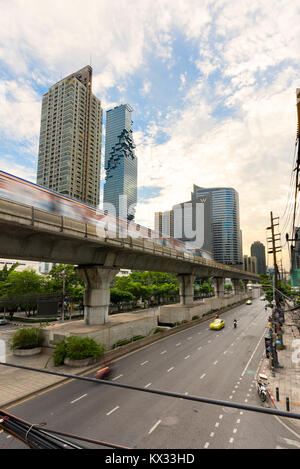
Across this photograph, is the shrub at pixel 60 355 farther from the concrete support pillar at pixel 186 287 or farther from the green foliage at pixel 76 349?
the concrete support pillar at pixel 186 287

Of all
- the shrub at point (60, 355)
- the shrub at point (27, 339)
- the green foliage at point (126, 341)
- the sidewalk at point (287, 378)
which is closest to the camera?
the sidewalk at point (287, 378)

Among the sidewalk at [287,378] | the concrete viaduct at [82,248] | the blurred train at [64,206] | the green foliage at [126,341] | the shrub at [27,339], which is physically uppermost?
the blurred train at [64,206]

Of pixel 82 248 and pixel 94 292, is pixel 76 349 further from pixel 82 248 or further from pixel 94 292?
pixel 82 248

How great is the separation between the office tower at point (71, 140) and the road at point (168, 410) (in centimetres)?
11415

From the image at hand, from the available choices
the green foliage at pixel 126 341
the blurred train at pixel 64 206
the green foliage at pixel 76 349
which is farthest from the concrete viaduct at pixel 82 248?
the green foliage at pixel 76 349

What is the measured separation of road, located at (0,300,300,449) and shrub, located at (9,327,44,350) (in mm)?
8847

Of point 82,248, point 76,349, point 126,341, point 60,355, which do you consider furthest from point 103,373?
point 82,248

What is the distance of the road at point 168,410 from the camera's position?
11152 millimetres

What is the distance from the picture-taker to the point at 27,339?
2503 centimetres

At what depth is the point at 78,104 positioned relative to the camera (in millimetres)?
129250

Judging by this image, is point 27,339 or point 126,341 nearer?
point 27,339

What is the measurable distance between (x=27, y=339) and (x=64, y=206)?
1462 cm

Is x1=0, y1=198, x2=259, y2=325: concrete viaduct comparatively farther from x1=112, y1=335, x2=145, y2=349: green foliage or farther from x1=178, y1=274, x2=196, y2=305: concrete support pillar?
x1=178, y1=274, x2=196, y2=305: concrete support pillar
